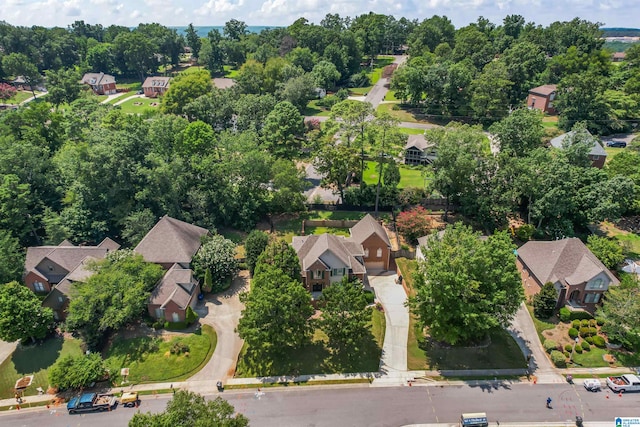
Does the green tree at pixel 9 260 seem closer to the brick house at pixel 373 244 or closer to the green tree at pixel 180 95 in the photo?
the brick house at pixel 373 244

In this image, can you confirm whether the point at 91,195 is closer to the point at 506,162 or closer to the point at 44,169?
the point at 44,169

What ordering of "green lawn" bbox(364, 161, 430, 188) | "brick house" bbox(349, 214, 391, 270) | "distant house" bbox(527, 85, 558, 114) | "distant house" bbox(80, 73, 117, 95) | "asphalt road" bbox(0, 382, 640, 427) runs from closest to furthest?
"asphalt road" bbox(0, 382, 640, 427) < "brick house" bbox(349, 214, 391, 270) < "green lawn" bbox(364, 161, 430, 188) < "distant house" bbox(527, 85, 558, 114) < "distant house" bbox(80, 73, 117, 95)

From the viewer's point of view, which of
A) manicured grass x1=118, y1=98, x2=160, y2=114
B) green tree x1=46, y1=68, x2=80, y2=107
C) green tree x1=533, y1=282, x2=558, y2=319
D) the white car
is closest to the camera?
the white car

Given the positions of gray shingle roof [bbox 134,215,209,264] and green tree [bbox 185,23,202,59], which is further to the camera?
green tree [bbox 185,23,202,59]

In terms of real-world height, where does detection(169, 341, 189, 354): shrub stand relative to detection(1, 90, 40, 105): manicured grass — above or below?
below

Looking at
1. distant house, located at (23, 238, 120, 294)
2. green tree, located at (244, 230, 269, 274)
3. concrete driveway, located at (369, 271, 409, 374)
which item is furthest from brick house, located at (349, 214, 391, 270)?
distant house, located at (23, 238, 120, 294)

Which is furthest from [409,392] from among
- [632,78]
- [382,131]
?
[632,78]

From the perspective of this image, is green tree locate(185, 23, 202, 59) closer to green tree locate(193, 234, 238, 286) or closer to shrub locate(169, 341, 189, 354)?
green tree locate(193, 234, 238, 286)

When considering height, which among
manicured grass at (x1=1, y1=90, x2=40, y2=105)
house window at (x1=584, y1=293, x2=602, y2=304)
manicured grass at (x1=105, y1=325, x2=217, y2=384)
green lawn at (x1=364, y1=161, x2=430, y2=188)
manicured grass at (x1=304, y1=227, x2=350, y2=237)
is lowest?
manicured grass at (x1=105, y1=325, x2=217, y2=384)
